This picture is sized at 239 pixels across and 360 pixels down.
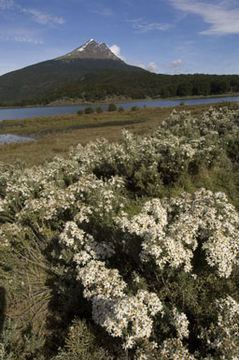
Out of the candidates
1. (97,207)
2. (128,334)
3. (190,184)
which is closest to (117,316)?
(128,334)

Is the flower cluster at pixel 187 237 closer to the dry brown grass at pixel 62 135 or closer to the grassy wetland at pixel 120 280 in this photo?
the grassy wetland at pixel 120 280

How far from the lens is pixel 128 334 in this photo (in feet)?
7.92

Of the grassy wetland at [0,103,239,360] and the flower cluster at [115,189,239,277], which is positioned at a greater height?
the flower cluster at [115,189,239,277]

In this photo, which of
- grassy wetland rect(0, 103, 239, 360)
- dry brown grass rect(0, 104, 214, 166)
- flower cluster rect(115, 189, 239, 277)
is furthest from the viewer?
dry brown grass rect(0, 104, 214, 166)

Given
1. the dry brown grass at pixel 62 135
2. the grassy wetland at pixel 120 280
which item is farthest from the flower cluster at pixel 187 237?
the dry brown grass at pixel 62 135

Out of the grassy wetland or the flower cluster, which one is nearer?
the grassy wetland

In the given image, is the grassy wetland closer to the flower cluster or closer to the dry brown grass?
the flower cluster

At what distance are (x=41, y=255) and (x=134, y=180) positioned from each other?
166 inches

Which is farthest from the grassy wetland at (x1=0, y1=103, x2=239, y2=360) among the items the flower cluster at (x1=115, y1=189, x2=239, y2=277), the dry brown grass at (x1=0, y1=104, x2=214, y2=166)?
the dry brown grass at (x1=0, y1=104, x2=214, y2=166)

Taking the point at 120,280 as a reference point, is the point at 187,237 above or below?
above

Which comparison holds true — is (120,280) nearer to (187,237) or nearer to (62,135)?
(187,237)

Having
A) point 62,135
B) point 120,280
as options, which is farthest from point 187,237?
point 62,135

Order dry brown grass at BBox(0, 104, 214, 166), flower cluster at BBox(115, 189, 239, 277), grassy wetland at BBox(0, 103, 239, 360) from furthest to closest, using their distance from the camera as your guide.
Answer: dry brown grass at BBox(0, 104, 214, 166)
flower cluster at BBox(115, 189, 239, 277)
grassy wetland at BBox(0, 103, 239, 360)

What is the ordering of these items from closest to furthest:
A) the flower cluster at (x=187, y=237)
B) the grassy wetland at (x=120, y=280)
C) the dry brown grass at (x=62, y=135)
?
the grassy wetland at (x=120, y=280), the flower cluster at (x=187, y=237), the dry brown grass at (x=62, y=135)
